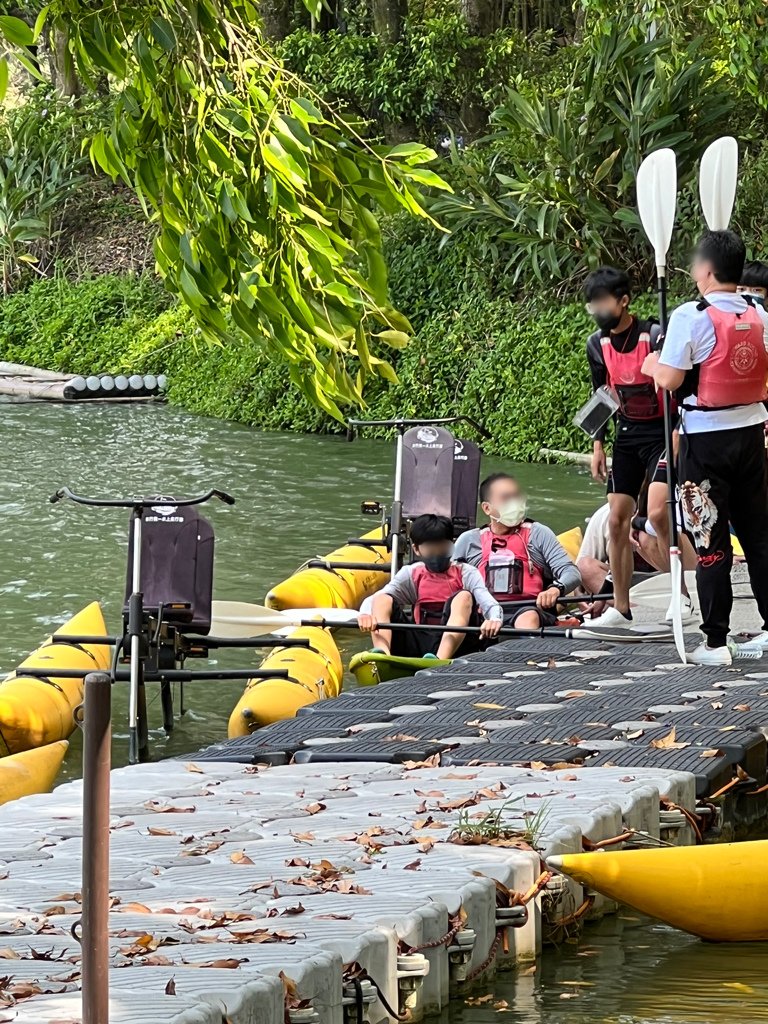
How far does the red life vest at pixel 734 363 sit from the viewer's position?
21.0ft

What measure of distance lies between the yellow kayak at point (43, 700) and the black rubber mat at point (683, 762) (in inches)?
112

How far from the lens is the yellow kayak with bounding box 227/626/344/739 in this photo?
7586mm

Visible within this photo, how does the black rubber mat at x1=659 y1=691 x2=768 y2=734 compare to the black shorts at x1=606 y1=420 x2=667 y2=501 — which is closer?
→ the black rubber mat at x1=659 y1=691 x2=768 y2=734

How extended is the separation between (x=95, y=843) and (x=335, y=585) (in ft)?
Answer: 26.6

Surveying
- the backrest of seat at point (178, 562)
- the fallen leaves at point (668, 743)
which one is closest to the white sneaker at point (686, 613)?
the fallen leaves at point (668, 743)

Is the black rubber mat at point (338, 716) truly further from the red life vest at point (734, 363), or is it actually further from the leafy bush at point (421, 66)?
the leafy bush at point (421, 66)

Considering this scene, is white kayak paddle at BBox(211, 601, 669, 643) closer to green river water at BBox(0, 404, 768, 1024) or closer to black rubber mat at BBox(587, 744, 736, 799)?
green river water at BBox(0, 404, 768, 1024)

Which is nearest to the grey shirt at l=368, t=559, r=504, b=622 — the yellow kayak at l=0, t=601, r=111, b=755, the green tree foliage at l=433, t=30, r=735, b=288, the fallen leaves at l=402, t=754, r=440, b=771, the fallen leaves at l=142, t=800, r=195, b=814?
the yellow kayak at l=0, t=601, r=111, b=755

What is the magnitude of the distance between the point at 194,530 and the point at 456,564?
1338 millimetres

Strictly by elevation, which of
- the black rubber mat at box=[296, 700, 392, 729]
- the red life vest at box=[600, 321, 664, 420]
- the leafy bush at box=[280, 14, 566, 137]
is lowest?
the black rubber mat at box=[296, 700, 392, 729]

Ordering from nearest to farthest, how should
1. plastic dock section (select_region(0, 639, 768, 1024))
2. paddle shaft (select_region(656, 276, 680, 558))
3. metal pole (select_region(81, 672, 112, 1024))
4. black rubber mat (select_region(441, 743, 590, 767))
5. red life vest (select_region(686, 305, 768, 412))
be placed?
metal pole (select_region(81, 672, 112, 1024)) < plastic dock section (select_region(0, 639, 768, 1024)) < black rubber mat (select_region(441, 743, 590, 767)) < red life vest (select_region(686, 305, 768, 412)) < paddle shaft (select_region(656, 276, 680, 558))

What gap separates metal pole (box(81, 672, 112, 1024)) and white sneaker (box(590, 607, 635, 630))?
5549 mm

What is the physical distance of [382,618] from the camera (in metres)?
8.44

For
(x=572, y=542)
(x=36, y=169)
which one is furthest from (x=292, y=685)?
(x=36, y=169)
